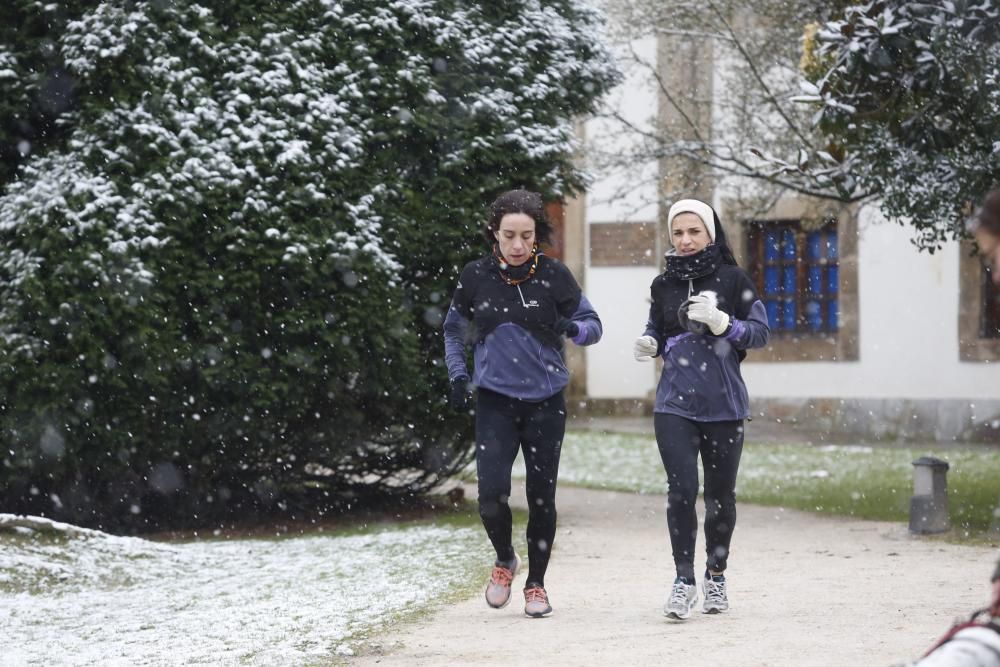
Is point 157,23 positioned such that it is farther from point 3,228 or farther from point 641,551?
point 641,551

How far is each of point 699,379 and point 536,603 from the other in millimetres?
1215

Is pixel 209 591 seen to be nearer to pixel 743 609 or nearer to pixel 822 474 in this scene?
pixel 743 609

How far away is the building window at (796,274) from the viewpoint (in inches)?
801

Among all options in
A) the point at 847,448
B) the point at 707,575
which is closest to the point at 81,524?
the point at 707,575

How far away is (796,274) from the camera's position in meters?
20.7

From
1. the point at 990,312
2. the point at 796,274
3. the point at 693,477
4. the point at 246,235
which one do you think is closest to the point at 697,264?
the point at 693,477

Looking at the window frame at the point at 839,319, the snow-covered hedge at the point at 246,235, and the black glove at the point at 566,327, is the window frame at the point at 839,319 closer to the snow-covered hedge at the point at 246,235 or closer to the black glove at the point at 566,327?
the snow-covered hedge at the point at 246,235

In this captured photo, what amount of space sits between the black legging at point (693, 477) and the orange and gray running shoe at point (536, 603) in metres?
0.62

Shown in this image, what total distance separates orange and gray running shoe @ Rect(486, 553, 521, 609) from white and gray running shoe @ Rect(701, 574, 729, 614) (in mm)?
871

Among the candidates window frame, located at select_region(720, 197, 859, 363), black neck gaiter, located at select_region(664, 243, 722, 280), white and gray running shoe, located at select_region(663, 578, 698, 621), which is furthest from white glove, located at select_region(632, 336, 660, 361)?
window frame, located at select_region(720, 197, 859, 363)

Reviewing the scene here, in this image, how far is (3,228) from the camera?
9.22 m

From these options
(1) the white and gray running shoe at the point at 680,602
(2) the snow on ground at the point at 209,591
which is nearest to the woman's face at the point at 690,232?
(1) the white and gray running shoe at the point at 680,602

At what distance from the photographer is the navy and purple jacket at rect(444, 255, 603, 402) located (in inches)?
253

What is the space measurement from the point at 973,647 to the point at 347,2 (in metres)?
7.93
